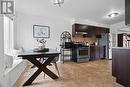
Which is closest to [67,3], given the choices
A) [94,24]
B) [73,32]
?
[73,32]

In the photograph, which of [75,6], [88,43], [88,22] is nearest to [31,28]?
[75,6]

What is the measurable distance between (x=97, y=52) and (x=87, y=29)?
1.61 meters

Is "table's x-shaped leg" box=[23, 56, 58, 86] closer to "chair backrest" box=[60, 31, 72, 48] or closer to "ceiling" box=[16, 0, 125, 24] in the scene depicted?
"ceiling" box=[16, 0, 125, 24]

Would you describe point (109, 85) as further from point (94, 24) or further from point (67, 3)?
point (94, 24)

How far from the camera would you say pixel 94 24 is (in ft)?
24.1

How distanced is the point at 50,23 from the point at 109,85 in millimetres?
4523

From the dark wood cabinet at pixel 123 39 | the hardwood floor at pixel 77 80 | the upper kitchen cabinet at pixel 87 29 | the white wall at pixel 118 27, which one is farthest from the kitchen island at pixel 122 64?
the white wall at pixel 118 27

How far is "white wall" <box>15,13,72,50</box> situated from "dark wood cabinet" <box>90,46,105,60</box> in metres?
2.01

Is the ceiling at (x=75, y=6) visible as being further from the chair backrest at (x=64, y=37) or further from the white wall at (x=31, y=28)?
the chair backrest at (x=64, y=37)

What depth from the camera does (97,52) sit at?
7109 mm

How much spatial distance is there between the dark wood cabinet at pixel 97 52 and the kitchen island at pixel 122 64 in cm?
393

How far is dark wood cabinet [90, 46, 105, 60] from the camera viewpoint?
270 inches

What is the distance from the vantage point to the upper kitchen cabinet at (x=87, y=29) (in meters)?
6.45

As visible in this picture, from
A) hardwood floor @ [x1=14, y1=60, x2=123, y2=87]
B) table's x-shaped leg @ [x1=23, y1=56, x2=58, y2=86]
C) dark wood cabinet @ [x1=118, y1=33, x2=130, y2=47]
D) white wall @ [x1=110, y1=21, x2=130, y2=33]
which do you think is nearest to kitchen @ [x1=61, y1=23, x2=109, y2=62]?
white wall @ [x1=110, y1=21, x2=130, y2=33]
